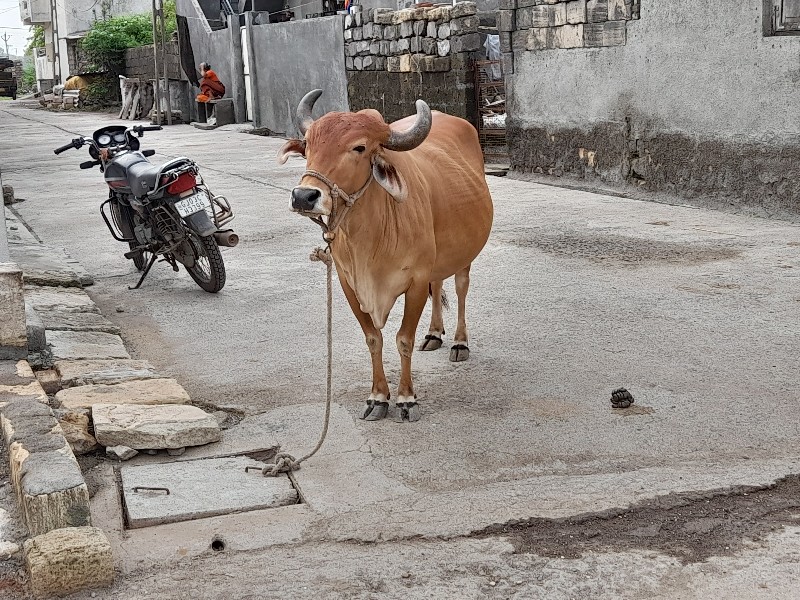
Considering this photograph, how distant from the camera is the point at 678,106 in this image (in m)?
10.9

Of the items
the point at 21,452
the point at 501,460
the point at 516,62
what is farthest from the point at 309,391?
the point at 516,62

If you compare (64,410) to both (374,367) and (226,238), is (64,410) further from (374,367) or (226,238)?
(226,238)

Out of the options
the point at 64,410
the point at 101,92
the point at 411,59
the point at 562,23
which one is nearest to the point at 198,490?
the point at 64,410

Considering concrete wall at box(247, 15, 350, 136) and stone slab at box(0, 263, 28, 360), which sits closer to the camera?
stone slab at box(0, 263, 28, 360)

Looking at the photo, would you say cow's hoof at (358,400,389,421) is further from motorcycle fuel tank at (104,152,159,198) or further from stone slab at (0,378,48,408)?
motorcycle fuel tank at (104,152,159,198)

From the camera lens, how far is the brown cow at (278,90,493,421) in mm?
4289

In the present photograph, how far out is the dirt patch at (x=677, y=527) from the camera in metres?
3.49

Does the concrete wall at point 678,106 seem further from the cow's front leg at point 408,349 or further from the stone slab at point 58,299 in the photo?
the stone slab at point 58,299

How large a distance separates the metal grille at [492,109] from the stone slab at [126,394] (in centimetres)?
1078

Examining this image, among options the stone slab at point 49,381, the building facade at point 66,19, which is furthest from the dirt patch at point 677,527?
the building facade at point 66,19

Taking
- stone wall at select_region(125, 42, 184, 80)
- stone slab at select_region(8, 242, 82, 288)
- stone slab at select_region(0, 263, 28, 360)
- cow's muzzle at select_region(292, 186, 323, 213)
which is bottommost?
stone slab at select_region(8, 242, 82, 288)

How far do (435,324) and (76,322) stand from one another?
235 cm

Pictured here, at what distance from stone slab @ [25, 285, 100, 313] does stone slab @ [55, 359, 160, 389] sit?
48.8 inches

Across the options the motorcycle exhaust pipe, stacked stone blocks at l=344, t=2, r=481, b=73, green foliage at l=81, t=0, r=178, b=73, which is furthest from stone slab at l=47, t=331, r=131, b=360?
green foliage at l=81, t=0, r=178, b=73
